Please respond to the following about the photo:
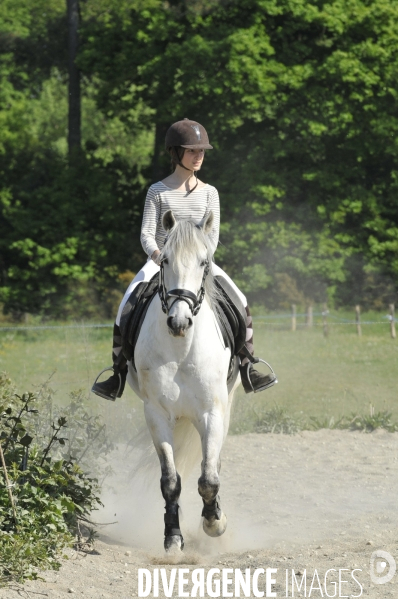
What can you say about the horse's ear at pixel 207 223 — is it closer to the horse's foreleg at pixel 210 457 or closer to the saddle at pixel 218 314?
the saddle at pixel 218 314

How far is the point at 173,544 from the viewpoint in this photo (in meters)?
6.33

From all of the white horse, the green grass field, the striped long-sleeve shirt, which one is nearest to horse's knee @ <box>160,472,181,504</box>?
the white horse

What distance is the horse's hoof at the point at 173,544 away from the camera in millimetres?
6297

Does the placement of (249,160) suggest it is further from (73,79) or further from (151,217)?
Result: (151,217)

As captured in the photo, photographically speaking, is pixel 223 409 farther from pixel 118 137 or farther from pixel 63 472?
pixel 118 137

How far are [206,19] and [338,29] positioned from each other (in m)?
3.25

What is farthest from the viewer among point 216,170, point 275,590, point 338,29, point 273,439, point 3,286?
point 3,286

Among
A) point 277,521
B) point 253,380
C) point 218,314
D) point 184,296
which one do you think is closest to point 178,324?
point 184,296

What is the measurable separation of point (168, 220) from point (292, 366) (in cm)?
1095

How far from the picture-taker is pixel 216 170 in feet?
79.3

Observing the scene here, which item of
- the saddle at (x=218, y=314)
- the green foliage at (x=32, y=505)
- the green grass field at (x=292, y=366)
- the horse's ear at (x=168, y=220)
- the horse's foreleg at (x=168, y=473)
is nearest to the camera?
the green foliage at (x=32, y=505)

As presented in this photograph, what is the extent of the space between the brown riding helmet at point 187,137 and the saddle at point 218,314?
3.11ft

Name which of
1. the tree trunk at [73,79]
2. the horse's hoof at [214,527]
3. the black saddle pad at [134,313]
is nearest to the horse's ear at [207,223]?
the black saddle pad at [134,313]

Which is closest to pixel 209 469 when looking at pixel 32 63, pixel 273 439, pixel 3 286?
pixel 273 439
